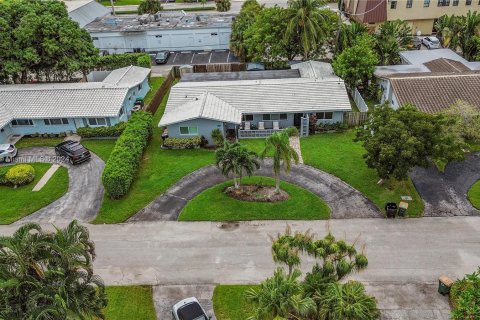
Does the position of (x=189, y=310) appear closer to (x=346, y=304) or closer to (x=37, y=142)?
(x=346, y=304)

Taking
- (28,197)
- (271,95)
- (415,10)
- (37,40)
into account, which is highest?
(37,40)

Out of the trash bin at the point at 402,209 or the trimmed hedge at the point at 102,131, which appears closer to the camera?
the trash bin at the point at 402,209

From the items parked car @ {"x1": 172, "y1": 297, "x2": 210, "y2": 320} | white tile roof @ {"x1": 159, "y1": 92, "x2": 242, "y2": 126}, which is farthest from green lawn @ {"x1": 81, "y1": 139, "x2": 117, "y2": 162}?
parked car @ {"x1": 172, "y1": 297, "x2": 210, "y2": 320}

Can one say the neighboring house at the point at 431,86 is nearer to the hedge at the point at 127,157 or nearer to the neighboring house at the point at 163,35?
the hedge at the point at 127,157

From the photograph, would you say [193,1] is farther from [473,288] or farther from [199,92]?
[473,288]

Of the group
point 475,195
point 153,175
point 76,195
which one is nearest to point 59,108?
point 76,195

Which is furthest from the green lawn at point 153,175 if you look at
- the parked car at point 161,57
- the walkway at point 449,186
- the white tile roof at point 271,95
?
the parked car at point 161,57
